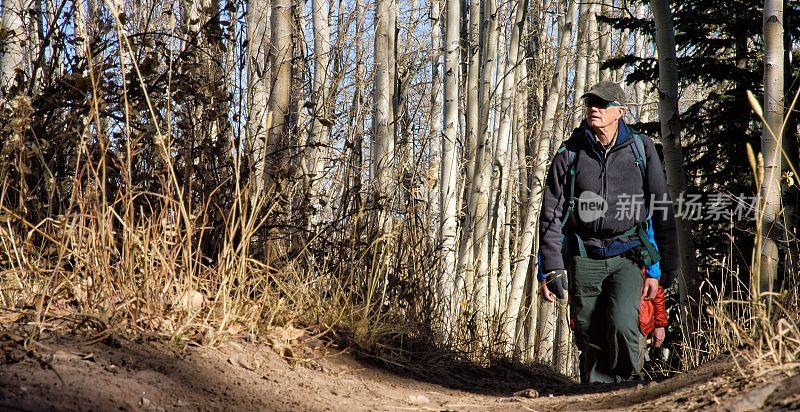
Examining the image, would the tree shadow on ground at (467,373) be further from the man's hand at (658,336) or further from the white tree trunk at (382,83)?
the white tree trunk at (382,83)

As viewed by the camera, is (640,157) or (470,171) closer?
(640,157)

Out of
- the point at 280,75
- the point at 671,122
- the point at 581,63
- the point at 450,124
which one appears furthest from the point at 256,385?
the point at 581,63

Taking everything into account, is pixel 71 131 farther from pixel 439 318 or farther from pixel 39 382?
pixel 439 318

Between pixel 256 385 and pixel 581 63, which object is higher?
pixel 581 63

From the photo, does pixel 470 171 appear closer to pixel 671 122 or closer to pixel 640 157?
pixel 671 122

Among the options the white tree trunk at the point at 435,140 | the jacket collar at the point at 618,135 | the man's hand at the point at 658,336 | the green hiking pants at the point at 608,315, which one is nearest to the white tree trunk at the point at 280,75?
the white tree trunk at the point at 435,140

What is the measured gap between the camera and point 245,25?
500cm

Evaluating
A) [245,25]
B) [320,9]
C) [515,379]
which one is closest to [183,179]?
[245,25]

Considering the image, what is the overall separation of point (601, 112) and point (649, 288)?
3.75ft

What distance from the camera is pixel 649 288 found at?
4.94m

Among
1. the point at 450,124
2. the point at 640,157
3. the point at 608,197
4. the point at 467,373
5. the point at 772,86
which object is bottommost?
the point at 467,373

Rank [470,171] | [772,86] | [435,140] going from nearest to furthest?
[772,86]
[470,171]
[435,140]

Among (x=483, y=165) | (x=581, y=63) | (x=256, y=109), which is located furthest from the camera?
(x=581, y=63)

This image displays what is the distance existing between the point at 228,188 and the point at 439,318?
2109 mm
